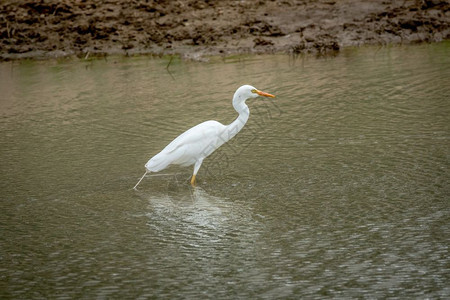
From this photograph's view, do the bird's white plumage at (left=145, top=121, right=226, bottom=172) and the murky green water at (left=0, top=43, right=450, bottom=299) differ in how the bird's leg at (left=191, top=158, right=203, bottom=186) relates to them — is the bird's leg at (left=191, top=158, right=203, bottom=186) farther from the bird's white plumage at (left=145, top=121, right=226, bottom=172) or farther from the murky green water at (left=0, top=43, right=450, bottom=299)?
the murky green water at (left=0, top=43, right=450, bottom=299)

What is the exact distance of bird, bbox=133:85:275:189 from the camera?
6664mm

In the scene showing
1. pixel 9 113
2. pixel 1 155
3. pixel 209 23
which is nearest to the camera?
pixel 1 155

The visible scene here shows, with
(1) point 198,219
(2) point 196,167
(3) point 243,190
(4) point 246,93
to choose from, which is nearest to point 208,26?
(4) point 246,93

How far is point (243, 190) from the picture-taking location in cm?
634

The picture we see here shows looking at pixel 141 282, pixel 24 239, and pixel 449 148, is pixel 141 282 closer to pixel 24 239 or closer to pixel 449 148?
pixel 24 239

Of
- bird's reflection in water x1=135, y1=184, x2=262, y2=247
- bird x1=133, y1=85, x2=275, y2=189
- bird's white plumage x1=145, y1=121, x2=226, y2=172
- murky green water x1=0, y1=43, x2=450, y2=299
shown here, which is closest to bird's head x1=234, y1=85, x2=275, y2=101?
bird x1=133, y1=85, x2=275, y2=189

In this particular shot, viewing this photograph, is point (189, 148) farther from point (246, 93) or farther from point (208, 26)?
point (208, 26)

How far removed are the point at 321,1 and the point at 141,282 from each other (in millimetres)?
10091

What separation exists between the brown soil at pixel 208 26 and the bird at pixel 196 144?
5.41 metres

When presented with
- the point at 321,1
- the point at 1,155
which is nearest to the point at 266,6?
the point at 321,1

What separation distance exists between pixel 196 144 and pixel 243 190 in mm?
754

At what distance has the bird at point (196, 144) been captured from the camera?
666cm

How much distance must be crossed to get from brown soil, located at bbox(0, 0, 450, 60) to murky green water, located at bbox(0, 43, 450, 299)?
1.70 m

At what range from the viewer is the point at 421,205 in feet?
18.4
